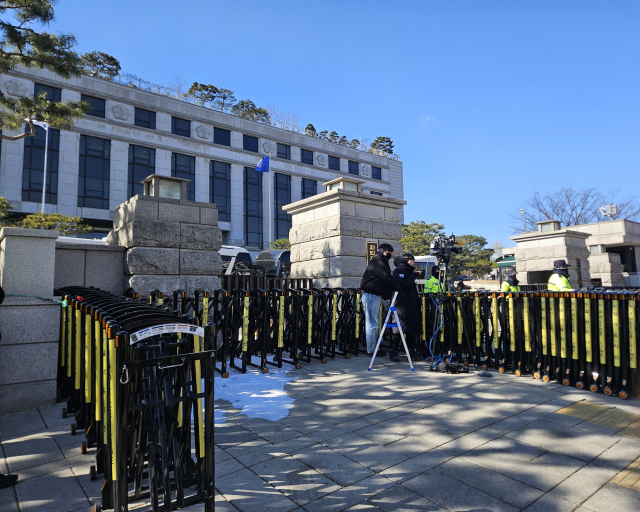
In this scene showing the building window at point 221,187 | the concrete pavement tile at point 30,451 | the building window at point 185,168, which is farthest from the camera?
the building window at point 221,187

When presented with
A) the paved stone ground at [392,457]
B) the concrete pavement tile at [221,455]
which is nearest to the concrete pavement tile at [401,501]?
the paved stone ground at [392,457]

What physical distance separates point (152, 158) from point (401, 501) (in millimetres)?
37962

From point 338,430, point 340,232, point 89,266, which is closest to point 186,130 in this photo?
point 340,232

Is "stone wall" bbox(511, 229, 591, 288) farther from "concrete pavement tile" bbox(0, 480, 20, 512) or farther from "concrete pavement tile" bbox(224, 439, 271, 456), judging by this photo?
"concrete pavement tile" bbox(0, 480, 20, 512)

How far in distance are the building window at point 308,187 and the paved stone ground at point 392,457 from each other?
41.5 m

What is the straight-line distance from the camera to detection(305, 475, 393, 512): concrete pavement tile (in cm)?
279

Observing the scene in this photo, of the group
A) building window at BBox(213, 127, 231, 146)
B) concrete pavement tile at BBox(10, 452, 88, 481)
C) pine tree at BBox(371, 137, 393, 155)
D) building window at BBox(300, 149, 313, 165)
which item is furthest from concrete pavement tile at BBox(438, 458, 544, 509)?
pine tree at BBox(371, 137, 393, 155)

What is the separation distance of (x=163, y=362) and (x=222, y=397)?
2.95m

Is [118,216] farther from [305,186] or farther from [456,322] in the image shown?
[305,186]

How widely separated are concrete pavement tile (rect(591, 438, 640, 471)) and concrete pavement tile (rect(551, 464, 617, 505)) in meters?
0.12

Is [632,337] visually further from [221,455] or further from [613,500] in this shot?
[221,455]

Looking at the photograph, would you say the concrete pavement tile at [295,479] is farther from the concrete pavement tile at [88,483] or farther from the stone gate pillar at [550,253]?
the stone gate pillar at [550,253]

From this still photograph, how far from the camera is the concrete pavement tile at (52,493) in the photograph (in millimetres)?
2828

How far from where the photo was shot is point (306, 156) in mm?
46656
